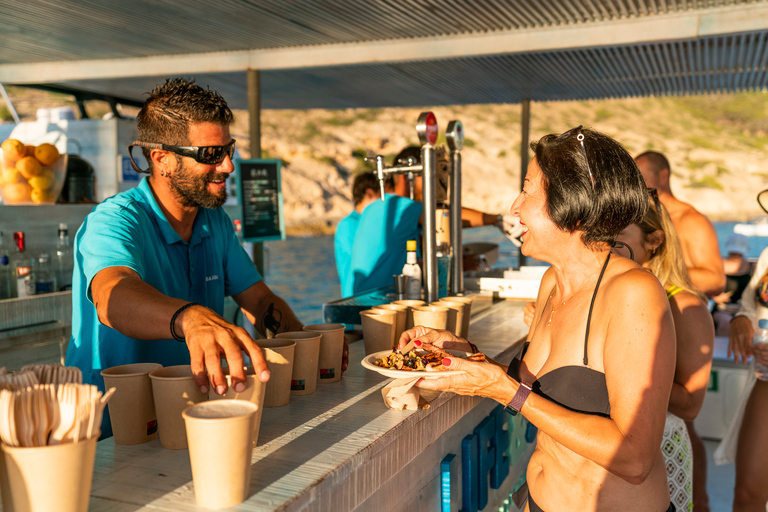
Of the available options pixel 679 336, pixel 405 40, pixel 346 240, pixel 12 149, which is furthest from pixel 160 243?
pixel 405 40

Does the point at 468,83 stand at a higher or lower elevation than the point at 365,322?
higher

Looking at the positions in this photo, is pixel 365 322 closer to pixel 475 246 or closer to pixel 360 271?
pixel 360 271

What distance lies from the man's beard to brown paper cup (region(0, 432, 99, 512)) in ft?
3.97

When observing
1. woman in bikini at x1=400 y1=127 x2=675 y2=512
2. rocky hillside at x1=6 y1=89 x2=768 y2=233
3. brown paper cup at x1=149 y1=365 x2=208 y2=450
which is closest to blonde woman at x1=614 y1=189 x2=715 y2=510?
woman in bikini at x1=400 y1=127 x2=675 y2=512

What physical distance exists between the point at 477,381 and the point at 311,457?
1.42 ft

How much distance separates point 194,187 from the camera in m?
1.99

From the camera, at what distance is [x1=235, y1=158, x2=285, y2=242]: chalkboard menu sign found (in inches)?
199

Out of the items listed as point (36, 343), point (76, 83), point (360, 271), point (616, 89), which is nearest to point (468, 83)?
point (616, 89)

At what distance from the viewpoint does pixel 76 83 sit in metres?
6.32

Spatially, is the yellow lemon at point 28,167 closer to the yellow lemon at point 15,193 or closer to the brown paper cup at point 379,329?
the yellow lemon at point 15,193

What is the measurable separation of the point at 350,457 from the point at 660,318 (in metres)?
0.71

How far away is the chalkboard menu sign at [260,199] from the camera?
5.06 m

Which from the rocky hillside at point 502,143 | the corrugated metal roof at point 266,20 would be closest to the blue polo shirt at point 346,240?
the corrugated metal roof at point 266,20

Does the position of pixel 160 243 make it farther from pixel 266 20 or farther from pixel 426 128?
pixel 266 20
